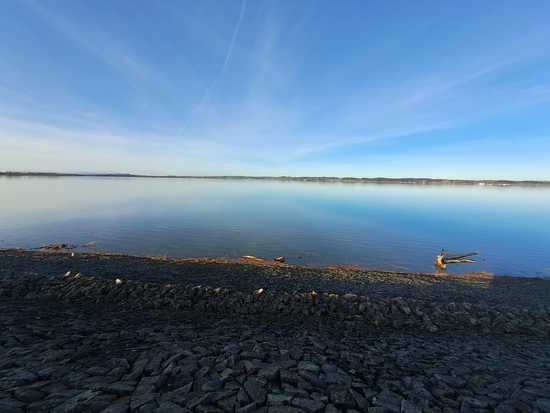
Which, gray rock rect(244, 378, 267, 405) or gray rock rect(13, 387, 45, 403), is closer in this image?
gray rock rect(13, 387, 45, 403)

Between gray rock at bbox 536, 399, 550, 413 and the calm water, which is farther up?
gray rock at bbox 536, 399, 550, 413

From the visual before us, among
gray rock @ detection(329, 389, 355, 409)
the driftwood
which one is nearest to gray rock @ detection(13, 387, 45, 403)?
gray rock @ detection(329, 389, 355, 409)

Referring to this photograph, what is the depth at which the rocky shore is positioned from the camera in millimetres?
5906

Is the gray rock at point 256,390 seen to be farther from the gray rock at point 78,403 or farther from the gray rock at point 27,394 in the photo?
the gray rock at point 27,394

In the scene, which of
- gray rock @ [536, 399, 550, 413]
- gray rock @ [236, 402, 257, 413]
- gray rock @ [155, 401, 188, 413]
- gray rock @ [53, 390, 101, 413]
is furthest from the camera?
gray rock @ [536, 399, 550, 413]

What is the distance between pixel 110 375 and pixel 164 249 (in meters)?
24.0

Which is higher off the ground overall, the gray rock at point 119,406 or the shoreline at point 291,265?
the gray rock at point 119,406

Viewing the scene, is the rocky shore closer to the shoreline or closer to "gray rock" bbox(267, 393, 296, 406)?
"gray rock" bbox(267, 393, 296, 406)

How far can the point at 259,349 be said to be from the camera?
8.09 meters

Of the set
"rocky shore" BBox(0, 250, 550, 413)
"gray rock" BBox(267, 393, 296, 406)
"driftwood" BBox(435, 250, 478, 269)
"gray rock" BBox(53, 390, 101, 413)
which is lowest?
"driftwood" BBox(435, 250, 478, 269)

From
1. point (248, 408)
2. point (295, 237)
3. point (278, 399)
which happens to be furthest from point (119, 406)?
point (295, 237)

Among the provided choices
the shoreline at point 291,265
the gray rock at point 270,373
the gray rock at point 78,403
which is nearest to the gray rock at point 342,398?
the gray rock at point 270,373

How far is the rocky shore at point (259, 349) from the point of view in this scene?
5.91 metres

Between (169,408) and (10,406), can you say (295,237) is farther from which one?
(10,406)
